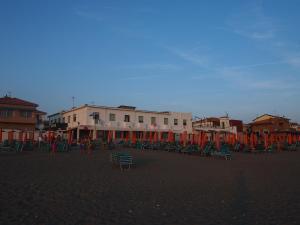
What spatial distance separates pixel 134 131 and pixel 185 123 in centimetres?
1037

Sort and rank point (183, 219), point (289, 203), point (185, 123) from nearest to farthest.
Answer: point (183, 219) → point (289, 203) → point (185, 123)

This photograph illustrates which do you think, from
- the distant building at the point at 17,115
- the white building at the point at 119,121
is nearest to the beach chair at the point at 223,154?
the white building at the point at 119,121

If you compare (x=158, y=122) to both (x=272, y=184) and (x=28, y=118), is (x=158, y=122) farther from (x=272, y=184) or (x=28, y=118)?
(x=272, y=184)

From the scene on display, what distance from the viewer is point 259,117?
74.8m

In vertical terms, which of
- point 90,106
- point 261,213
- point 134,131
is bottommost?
point 261,213

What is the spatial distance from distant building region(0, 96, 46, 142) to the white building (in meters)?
5.65

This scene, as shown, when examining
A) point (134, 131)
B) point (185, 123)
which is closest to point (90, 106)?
point (134, 131)

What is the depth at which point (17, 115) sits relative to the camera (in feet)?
146

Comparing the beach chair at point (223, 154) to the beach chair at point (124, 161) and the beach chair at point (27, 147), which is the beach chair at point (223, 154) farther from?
the beach chair at point (27, 147)

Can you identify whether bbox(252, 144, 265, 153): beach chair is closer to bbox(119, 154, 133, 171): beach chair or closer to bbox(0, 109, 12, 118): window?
bbox(119, 154, 133, 171): beach chair

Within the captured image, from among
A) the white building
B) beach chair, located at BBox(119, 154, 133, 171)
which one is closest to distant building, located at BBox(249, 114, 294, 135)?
the white building

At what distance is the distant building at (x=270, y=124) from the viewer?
218 ft

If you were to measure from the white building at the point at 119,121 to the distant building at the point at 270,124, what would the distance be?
68.6ft

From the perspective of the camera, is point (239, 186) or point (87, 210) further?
point (239, 186)
